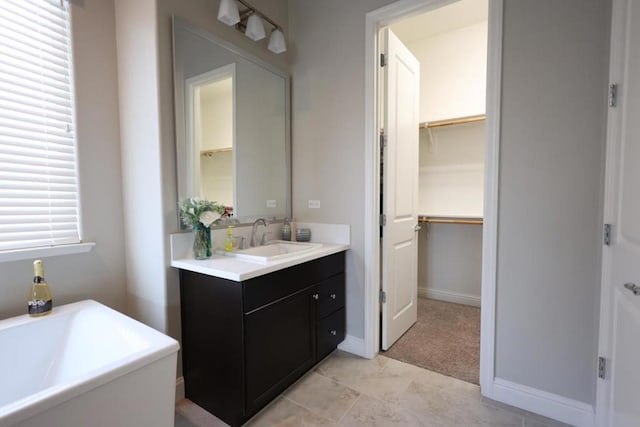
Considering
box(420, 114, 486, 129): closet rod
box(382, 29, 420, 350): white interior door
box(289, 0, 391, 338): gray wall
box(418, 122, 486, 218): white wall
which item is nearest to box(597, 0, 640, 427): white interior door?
box(382, 29, 420, 350): white interior door

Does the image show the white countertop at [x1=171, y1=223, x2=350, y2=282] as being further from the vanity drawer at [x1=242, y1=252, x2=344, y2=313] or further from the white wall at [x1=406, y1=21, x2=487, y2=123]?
the white wall at [x1=406, y1=21, x2=487, y2=123]

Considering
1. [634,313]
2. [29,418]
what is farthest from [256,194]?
[634,313]

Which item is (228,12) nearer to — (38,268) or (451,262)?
(38,268)

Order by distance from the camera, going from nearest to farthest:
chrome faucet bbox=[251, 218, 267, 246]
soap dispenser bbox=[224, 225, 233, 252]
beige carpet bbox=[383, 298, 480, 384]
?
soap dispenser bbox=[224, 225, 233, 252]
beige carpet bbox=[383, 298, 480, 384]
chrome faucet bbox=[251, 218, 267, 246]

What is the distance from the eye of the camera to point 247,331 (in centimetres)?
152

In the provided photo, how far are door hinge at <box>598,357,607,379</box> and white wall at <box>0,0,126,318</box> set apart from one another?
259 centimetres

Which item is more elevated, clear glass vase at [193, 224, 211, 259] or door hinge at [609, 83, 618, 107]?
door hinge at [609, 83, 618, 107]

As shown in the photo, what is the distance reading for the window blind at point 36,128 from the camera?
1479 mm

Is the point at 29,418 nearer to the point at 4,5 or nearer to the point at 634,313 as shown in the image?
the point at 4,5

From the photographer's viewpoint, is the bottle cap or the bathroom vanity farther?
the bathroom vanity

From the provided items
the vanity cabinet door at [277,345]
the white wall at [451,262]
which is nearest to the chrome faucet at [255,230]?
the vanity cabinet door at [277,345]

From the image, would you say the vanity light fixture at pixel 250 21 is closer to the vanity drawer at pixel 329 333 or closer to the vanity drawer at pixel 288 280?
the vanity drawer at pixel 288 280

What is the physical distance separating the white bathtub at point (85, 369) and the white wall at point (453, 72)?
3319mm

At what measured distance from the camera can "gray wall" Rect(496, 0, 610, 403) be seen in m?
1.51
